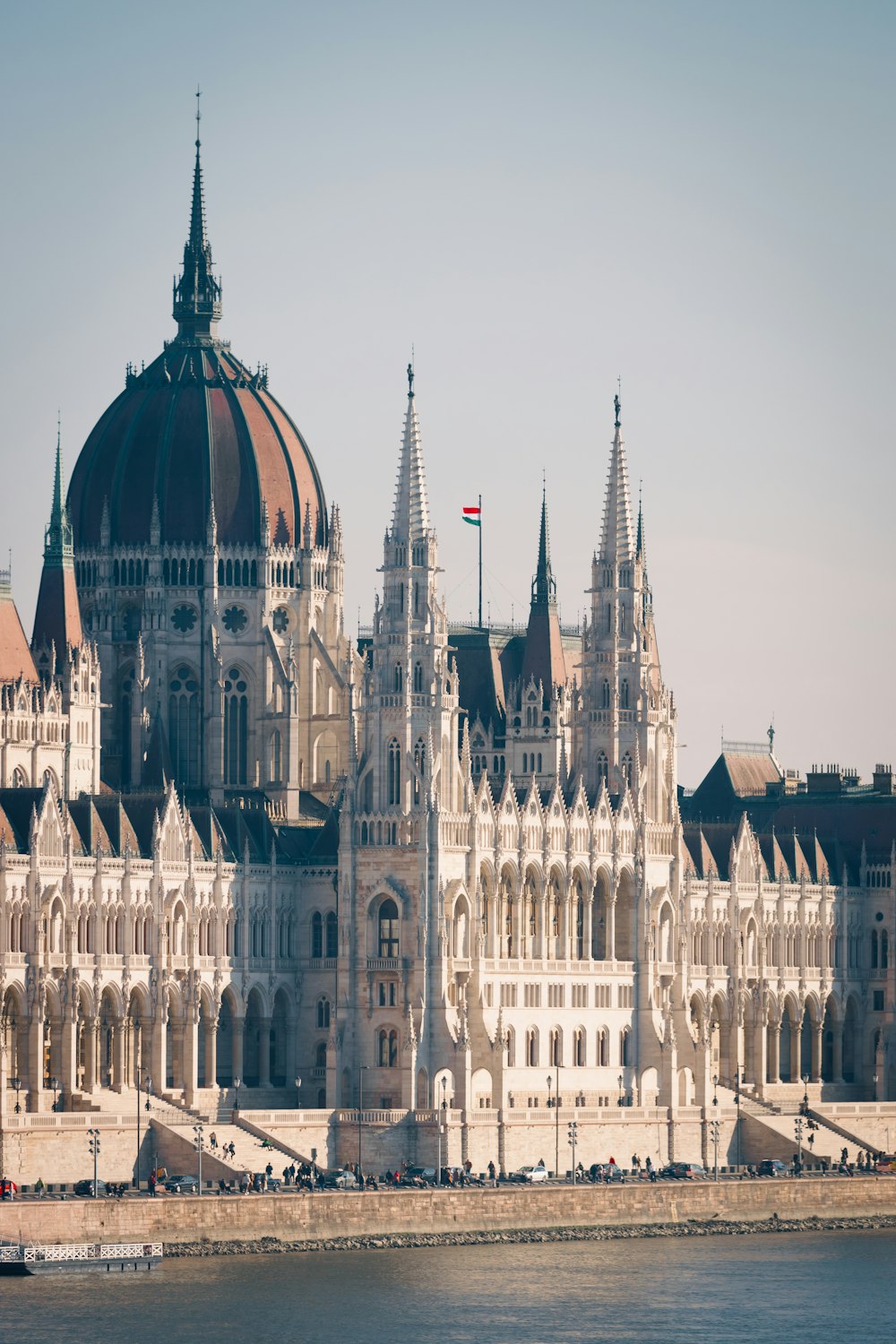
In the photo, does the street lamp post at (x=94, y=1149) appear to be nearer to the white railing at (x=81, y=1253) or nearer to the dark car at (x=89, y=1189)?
the dark car at (x=89, y=1189)

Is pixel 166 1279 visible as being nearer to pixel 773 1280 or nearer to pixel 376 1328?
pixel 376 1328

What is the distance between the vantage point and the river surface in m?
172

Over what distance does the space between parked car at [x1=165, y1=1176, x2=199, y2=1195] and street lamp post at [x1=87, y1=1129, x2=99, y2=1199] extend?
2915mm

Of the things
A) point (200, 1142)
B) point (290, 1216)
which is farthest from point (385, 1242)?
point (200, 1142)

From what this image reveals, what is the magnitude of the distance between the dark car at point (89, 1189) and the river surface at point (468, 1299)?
165 inches

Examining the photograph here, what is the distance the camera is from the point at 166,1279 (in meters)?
180

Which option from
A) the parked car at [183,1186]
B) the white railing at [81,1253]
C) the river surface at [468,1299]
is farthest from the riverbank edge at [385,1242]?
the parked car at [183,1186]

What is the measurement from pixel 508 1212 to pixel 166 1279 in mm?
21315

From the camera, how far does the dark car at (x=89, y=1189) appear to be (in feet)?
613

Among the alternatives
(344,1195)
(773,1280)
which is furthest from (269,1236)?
(773,1280)

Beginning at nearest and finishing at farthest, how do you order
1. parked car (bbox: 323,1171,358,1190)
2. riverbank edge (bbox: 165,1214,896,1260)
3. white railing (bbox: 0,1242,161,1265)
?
white railing (bbox: 0,1242,161,1265)
riverbank edge (bbox: 165,1214,896,1260)
parked car (bbox: 323,1171,358,1190)

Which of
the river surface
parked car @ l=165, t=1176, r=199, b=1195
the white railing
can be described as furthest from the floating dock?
parked car @ l=165, t=1176, r=199, b=1195

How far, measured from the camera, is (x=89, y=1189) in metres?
188

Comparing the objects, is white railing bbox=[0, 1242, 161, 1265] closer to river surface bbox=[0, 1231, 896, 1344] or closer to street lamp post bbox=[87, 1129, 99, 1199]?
river surface bbox=[0, 1231, 896, 1344]
